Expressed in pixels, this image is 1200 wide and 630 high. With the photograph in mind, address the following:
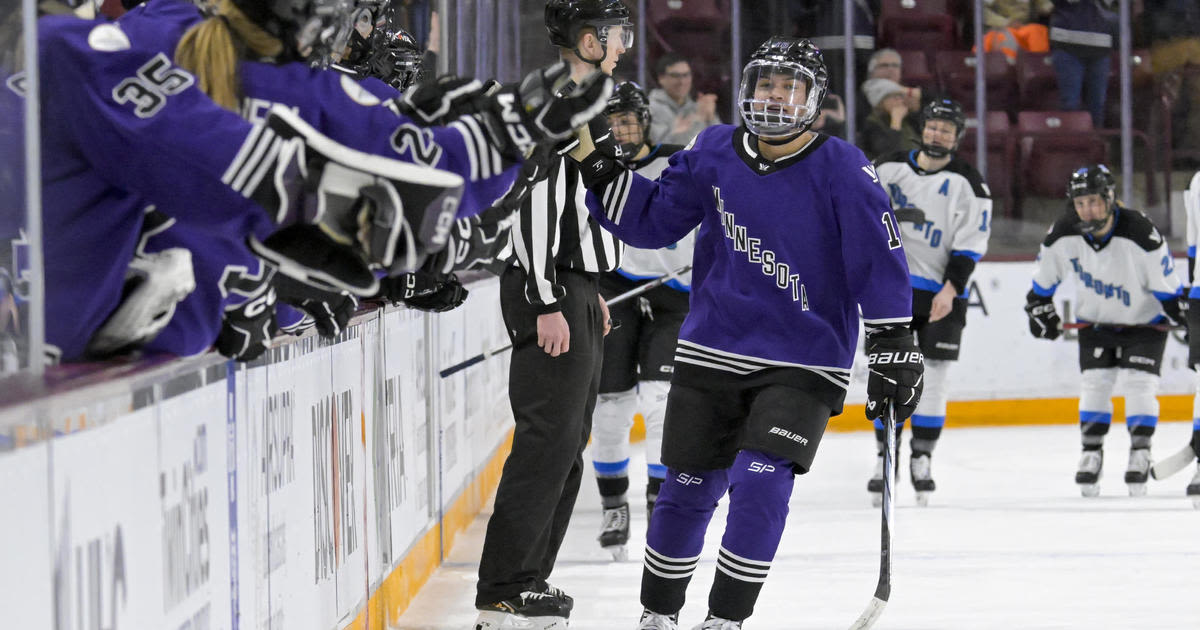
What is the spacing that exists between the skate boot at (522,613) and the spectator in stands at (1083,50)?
22.5ft

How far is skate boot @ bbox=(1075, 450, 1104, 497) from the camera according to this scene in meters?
5.43

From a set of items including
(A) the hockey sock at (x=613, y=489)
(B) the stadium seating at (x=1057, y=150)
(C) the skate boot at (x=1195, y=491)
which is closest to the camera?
(A) the hockey sock at (x=613, y=489)

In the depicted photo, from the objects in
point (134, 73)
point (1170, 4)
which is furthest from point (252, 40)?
point (1170, 4)

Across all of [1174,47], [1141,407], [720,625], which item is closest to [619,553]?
[720,625]

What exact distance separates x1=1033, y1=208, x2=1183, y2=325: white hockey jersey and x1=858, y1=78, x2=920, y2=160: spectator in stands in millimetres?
2551

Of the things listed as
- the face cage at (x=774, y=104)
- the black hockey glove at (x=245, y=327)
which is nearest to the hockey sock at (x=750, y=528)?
the face cage at (x=774, y=104)

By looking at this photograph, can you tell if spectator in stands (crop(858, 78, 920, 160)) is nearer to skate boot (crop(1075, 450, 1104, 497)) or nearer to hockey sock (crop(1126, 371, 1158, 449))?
hockey sock (crop(1126, 371, 1158, 449))

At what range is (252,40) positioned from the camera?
1.66 m

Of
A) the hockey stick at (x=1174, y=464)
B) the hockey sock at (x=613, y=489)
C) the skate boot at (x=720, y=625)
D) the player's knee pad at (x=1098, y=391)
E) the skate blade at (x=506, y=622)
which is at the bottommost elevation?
the hockey stick at (x=1174, y=464)

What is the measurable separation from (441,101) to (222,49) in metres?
0.30

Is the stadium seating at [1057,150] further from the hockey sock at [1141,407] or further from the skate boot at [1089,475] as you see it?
the skate boot at [1089,475]

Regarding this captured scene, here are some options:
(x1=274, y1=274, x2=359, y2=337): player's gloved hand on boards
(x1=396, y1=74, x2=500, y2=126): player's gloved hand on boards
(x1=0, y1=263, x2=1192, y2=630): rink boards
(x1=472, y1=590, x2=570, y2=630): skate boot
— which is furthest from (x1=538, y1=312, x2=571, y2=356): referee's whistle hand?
(x1=396, y1=74, x2=500, y2=126): player's gloved hand on boards

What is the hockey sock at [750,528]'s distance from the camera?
2.67 meters

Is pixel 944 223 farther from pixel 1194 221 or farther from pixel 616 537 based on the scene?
pixel 616 537
